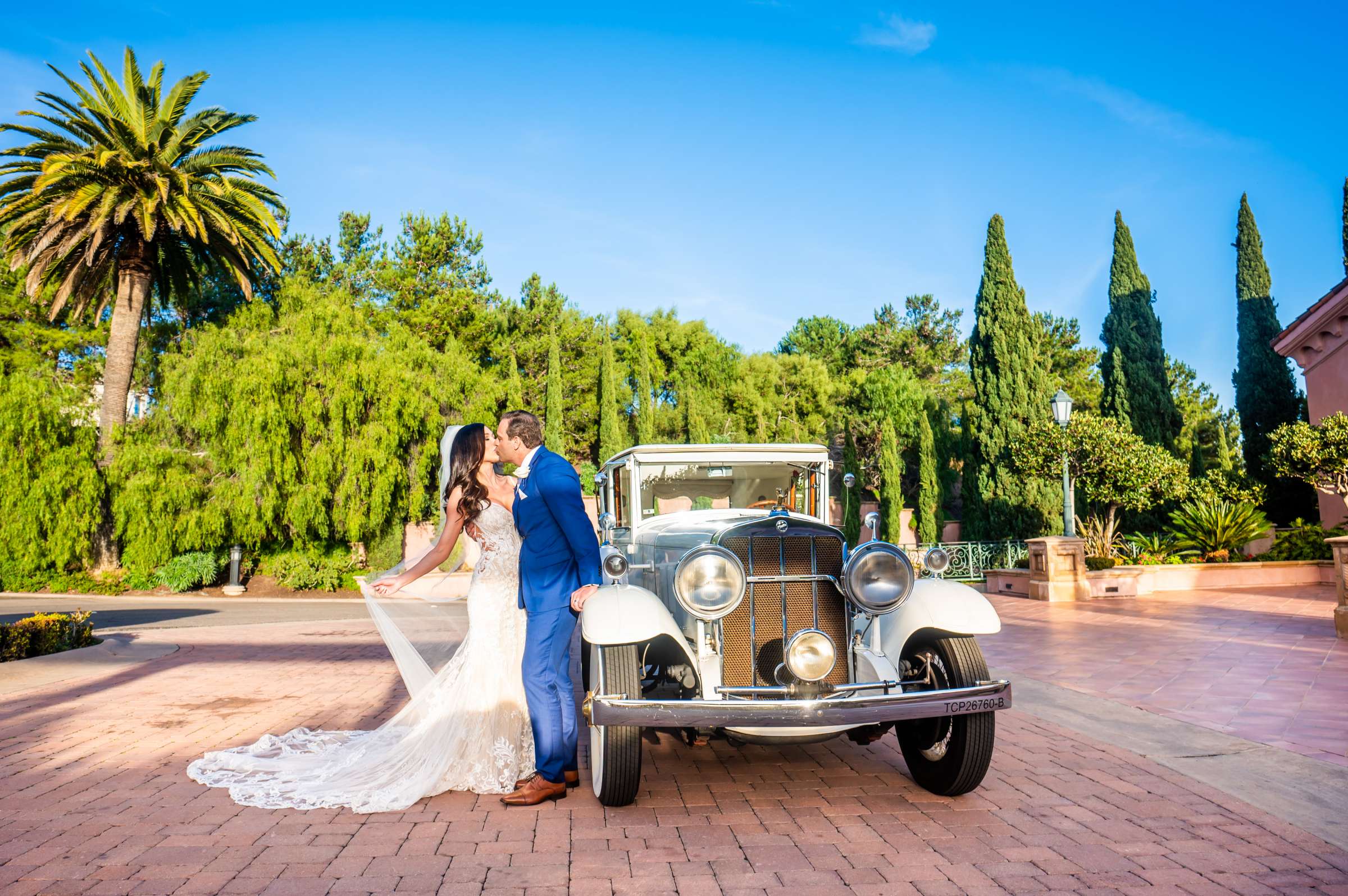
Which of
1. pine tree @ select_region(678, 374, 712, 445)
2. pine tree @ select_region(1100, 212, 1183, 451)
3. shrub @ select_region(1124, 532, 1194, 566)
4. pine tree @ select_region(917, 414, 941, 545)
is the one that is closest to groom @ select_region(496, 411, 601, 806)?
shrub @ select_region(1124, 532, 1194, 566)

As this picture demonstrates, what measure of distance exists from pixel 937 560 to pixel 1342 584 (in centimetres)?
683

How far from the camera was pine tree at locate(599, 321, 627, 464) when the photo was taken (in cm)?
3139

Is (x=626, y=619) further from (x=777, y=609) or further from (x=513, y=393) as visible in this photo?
(x=513, y=393)

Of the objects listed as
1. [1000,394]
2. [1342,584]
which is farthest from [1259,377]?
[1342,584]

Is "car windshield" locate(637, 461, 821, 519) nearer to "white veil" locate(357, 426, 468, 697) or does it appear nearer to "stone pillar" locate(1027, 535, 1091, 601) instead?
"white veil" locate(357, 426, 468, 697)

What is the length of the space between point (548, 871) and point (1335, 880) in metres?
2.85

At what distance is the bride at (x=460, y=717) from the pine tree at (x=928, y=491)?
78.6 ft

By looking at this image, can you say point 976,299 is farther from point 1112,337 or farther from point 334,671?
point 334,671

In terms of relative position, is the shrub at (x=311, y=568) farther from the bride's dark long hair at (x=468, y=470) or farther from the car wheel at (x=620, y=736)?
the car wheel at (x=620, y=736)

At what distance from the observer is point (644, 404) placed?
107 ft

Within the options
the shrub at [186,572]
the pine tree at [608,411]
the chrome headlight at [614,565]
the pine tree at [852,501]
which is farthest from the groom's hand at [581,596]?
the pine tree at [608,411]

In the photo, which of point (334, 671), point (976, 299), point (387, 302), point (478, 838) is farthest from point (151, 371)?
point (478, 838)

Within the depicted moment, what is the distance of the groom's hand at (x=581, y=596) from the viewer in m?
3.95

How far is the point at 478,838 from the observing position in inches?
135
